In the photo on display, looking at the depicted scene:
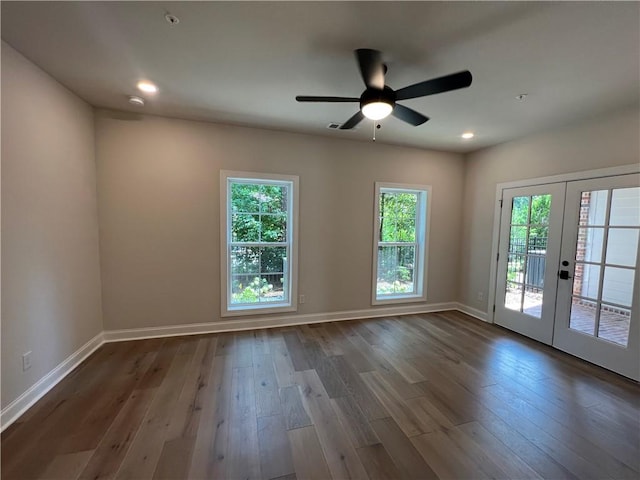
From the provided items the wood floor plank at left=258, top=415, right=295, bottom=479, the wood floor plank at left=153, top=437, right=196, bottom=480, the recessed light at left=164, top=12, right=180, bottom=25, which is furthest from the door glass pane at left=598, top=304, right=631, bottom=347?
the recessed light at left=164, top=12, right=180, bottom=25

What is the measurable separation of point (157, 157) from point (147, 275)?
1421mm

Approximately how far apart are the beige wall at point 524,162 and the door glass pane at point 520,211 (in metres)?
0.30

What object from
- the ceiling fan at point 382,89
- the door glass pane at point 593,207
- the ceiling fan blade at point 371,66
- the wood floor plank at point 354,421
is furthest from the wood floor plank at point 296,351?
the door glass pane at point 593,207

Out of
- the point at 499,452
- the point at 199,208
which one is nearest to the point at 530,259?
the point at 499,452

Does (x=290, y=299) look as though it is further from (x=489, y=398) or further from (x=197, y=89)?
(x=197, y=89)

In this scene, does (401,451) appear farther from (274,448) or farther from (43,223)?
(43,223)

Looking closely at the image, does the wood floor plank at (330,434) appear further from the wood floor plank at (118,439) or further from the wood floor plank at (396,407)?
the wood floor plank at (118,439)

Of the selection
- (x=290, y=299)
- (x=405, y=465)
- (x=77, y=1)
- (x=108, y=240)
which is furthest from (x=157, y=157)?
(x=405, y=465)

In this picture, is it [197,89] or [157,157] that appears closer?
[197,89]

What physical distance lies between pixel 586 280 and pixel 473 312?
163 cm

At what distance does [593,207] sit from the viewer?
117 inches

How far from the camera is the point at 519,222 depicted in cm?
375

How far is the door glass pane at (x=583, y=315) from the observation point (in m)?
2.94

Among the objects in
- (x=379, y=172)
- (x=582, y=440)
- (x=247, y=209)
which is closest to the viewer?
(x=582, y=440)
